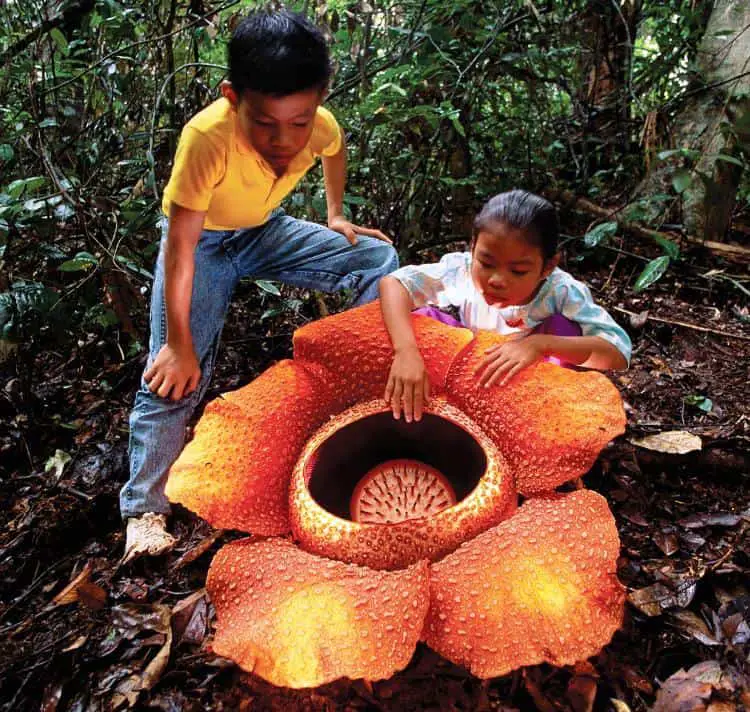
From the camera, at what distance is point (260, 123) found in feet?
4.93

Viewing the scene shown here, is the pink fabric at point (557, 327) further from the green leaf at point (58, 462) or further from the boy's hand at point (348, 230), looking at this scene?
the green leaf at point (58, 462)

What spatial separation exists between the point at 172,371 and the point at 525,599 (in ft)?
3.93

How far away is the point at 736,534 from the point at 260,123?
1749 mm

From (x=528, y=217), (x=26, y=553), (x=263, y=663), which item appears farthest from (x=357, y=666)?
(x=26, y=553)

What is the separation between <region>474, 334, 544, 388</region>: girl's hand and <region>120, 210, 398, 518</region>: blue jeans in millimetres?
848

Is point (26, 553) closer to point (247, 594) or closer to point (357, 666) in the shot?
point (247, 594)

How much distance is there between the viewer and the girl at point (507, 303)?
4.82ft

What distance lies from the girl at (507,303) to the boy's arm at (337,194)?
488mm

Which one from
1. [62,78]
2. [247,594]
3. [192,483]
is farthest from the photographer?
[62,78]

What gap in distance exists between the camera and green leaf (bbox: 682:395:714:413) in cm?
232

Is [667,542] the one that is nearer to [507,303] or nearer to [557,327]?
[557,327]

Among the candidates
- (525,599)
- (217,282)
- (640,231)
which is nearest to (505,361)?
(525,599)

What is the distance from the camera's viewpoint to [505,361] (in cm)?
145

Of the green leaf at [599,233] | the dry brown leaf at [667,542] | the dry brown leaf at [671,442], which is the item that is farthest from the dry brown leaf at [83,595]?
the green leaf at [599,233]
